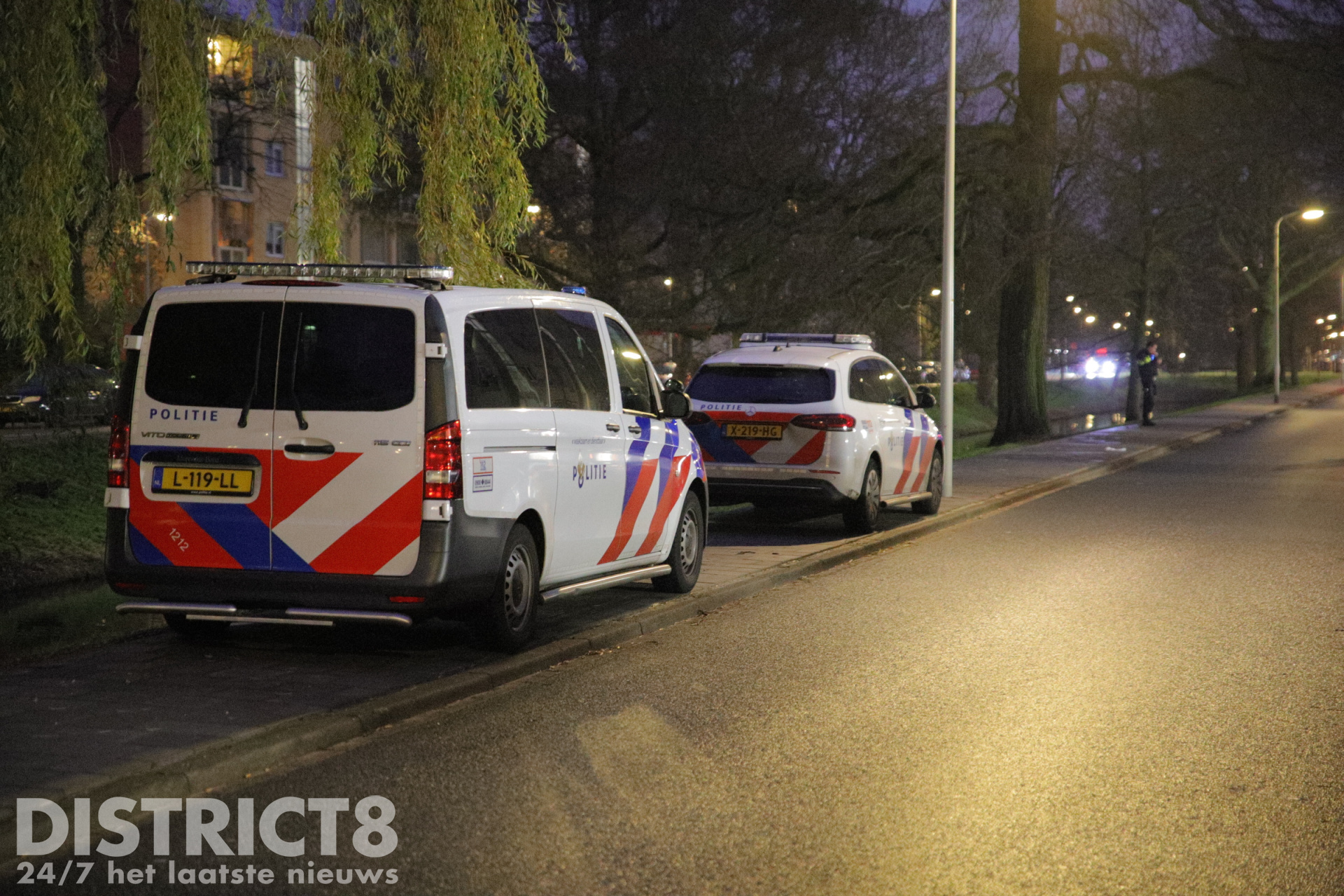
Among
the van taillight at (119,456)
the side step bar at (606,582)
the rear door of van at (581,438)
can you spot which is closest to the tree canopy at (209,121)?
the rear door of van at (581,438)

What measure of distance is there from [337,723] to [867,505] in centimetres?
832

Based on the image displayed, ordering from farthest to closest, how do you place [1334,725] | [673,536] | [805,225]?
1. [805,225]
2. [673,536]
3. [1334,725]

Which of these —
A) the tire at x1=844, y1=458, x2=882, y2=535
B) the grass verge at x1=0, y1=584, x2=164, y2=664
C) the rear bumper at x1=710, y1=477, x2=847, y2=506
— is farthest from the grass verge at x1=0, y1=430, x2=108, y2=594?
the tire at x1=844, y1=458, x2=882, y2=535

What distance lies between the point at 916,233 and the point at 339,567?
2027cm

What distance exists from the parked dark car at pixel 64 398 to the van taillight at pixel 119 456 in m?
9.48

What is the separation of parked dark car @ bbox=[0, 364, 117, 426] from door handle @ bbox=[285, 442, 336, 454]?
1013cm

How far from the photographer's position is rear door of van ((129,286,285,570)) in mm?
7402

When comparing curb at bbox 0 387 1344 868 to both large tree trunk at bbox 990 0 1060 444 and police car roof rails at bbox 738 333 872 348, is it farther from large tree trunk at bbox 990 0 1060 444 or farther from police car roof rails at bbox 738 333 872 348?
large tree trunk at bbox 990 0 1060 444

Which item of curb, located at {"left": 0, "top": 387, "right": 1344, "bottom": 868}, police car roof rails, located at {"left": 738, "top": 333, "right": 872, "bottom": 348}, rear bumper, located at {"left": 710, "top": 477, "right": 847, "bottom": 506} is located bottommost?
curb, located at {"left": 0, "top": 387, "right": 1344, "bottom": 868}

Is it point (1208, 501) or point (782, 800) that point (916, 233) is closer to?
point (1208, 501)

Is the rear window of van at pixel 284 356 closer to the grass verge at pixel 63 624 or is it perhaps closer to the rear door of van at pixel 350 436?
the rear door of van at pixel 350 436

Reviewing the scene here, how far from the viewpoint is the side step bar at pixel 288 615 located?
7.27 meters

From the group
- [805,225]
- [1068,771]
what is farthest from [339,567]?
[805,225]

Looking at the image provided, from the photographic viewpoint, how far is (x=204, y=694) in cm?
671
